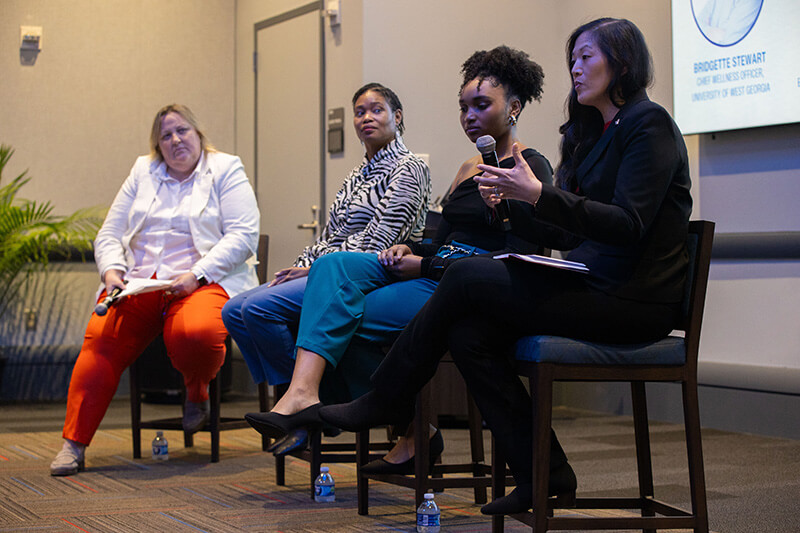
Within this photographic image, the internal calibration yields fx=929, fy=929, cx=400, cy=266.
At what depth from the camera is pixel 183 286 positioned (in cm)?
334

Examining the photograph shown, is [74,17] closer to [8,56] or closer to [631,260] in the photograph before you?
[8,56]

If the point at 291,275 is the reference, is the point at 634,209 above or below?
above

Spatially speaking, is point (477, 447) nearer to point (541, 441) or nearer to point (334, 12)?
point (541, 441)

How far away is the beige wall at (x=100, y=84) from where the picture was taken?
18.0 feet

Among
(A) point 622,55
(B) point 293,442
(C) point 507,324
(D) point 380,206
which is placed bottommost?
(B) point 293,442

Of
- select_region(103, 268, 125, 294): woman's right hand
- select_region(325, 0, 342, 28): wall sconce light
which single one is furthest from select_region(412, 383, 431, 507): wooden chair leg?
select_region(325, 0, 342, 28): wall sconce light

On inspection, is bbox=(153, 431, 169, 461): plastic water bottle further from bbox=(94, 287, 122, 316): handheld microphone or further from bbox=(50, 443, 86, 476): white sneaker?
bbox=(94, 287, 122, 316): handheld microphone

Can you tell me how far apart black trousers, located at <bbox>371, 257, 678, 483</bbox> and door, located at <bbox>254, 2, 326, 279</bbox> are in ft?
10.6

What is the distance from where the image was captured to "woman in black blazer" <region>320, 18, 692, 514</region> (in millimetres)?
1840

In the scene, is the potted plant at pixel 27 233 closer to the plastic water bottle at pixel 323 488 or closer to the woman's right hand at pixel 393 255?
the plastic water bottle at pixel 323 488

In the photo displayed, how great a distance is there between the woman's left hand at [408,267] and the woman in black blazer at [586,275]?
544mm

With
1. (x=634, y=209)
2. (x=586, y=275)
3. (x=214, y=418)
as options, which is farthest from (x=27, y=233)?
(x=634, y=209)

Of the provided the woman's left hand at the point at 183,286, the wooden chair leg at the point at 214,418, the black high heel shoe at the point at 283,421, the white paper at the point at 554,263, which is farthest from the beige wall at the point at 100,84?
the white paper at the point at 554,263

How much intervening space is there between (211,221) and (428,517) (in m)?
1.71
